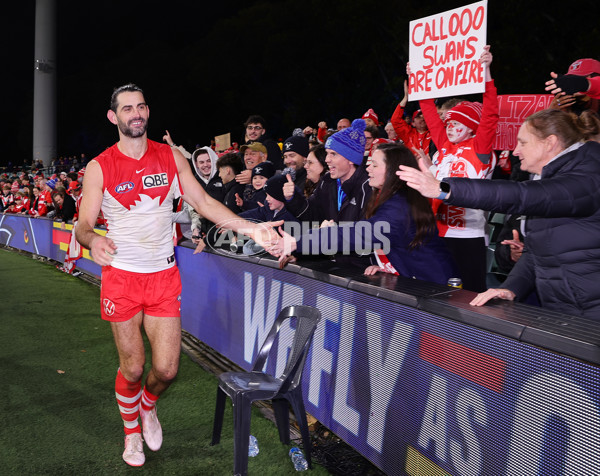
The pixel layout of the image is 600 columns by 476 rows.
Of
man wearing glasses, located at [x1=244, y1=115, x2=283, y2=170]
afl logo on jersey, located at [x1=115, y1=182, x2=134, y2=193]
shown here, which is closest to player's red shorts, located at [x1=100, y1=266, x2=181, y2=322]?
afl logo on jersey, located at [x1=115, y1=182, x2=134, y2=193]

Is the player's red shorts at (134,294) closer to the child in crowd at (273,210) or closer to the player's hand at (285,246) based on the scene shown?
the player's hand at (285,246)

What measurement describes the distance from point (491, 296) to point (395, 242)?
3.13 feet

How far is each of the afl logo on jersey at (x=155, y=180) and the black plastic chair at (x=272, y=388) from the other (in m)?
1.14

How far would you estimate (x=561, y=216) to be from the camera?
226 centimetres

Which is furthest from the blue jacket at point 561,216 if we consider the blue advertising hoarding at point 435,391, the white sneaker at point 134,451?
the white sneaker at point 134,451

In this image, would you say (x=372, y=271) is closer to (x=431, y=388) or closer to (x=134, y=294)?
(x=431, y=388)

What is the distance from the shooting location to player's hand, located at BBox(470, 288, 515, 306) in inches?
99.1

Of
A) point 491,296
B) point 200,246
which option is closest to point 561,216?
point 491,296

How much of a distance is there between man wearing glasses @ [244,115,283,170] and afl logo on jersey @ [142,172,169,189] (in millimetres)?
3558

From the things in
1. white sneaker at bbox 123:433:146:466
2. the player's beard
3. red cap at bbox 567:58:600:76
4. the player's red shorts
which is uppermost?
red cap at bbox 567:58:600:76

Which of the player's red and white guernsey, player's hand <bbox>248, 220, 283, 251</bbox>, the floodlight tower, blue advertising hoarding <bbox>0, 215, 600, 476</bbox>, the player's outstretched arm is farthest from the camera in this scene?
the floodlight tower

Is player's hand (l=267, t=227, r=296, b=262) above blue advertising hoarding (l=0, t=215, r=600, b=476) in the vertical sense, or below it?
above

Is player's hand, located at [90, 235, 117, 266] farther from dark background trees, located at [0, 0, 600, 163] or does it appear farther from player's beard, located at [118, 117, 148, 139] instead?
dark background trees, located at [0, 0, 600, 163]

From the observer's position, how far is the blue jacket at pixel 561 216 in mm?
2168
